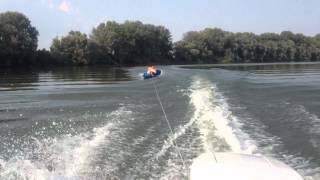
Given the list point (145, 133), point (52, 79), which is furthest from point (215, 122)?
point (52, 79)

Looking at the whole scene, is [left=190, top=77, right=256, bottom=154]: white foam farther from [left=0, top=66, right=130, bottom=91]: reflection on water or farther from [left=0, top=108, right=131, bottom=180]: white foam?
[left=0, top=66, right=130, bottom=91]: reflection on water

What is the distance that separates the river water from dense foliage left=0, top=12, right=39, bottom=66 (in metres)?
51.3

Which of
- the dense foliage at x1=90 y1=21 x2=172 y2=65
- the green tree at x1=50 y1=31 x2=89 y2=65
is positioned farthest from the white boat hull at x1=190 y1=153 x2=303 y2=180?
the dense foliage at x1=90 y1=21 x2=172 y2=65

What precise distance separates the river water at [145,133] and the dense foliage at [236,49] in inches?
3234

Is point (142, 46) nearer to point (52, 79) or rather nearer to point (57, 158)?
point (52, 79)

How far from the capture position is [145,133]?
12.8m

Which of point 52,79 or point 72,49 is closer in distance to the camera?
point 52,79

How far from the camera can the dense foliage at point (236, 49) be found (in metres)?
103

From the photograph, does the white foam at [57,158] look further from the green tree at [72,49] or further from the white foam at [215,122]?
the green tree at [72,49]

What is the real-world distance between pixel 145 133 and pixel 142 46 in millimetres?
88020

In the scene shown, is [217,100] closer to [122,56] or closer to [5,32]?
[5,32]

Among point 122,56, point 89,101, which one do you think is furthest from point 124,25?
point 89,101

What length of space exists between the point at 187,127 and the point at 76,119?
3615 mm

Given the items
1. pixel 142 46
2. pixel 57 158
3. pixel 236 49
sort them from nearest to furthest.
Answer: pixel 57 158 → pixel 142 46 → pixel 236 49
